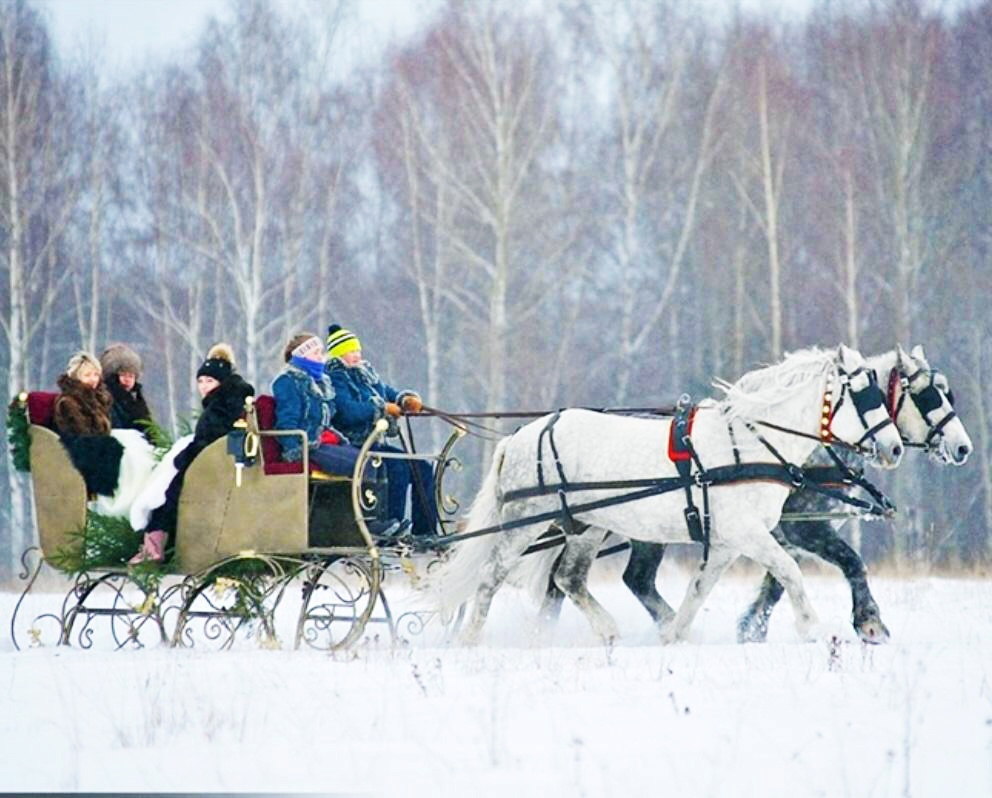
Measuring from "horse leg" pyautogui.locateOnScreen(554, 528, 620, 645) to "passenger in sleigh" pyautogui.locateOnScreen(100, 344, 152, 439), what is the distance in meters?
2.95

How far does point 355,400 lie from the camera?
34.3 feet

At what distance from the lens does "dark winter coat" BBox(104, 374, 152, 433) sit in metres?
11.4

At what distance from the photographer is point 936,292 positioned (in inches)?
1031

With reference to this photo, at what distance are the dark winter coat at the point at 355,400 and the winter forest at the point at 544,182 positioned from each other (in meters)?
13.2

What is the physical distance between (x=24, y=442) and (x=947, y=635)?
559 centimetres

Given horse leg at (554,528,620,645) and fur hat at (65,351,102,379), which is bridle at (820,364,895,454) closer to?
horse leg at (554,528,620,645)

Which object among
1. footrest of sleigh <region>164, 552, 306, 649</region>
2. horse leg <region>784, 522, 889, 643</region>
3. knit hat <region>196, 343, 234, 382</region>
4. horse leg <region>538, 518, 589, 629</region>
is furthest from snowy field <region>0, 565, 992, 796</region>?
knit hat <region>196, 343, 234, 382</region>

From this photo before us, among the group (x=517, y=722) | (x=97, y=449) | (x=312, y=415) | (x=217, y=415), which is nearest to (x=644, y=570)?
(x=312, y=415)

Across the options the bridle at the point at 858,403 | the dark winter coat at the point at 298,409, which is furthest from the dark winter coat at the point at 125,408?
the bridle at the point at 858,403

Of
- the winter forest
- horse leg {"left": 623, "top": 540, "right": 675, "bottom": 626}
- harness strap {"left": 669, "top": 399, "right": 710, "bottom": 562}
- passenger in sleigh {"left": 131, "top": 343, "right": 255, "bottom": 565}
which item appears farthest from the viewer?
the winter forest

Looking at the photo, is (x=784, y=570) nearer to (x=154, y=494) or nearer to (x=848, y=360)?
(x=848, y=360)

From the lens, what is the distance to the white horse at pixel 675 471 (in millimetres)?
9477

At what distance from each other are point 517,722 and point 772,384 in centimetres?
377

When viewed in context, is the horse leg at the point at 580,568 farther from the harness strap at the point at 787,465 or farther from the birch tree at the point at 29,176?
the birch tree at the point at 29,176
